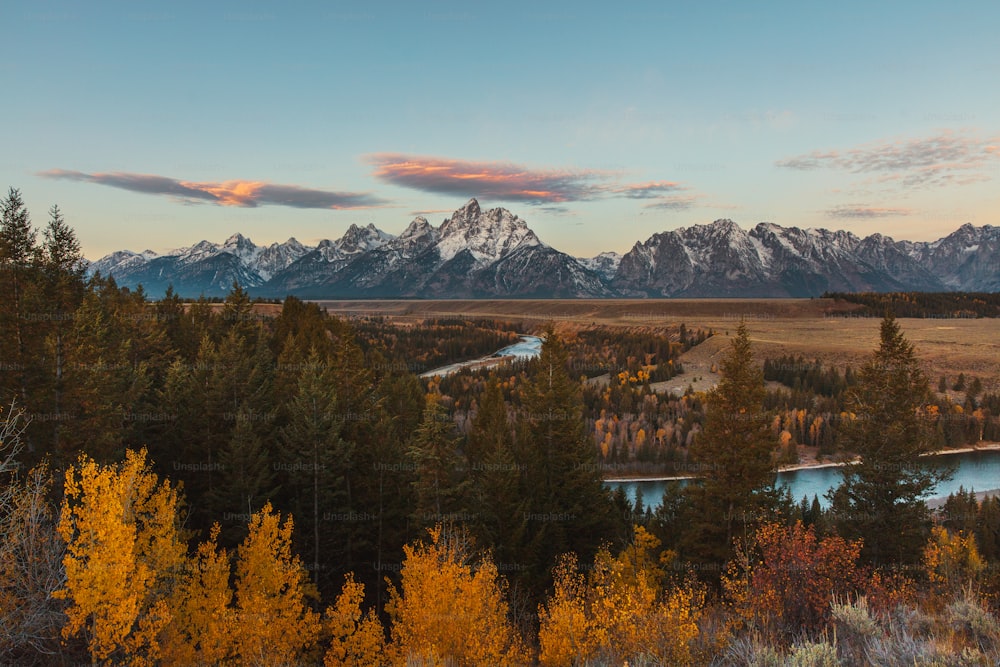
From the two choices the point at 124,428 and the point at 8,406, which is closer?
the point at 8,406

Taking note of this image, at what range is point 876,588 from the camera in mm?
15688

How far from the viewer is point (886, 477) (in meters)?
30.1

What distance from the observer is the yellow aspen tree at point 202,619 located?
2172cm

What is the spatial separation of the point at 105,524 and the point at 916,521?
3694 cm

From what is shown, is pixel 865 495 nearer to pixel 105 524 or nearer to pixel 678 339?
pixel 105 524

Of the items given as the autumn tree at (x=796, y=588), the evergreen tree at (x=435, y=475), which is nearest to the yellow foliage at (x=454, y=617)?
the evergreen tree at (x=435, y=475)

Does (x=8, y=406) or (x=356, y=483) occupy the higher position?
(x=8, y=406)

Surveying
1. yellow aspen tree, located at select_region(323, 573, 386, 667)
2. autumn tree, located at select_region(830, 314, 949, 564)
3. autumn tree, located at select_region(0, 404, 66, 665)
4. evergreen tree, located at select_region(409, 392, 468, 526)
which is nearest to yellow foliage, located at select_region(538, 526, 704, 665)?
yellow aspen tree, located at select_region(323, 573, 386, 667)

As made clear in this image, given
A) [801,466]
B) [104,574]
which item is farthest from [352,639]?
[801,466]

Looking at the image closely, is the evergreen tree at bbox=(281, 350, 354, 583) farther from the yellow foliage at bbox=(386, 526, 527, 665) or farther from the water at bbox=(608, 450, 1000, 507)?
the water at bbox=(608, 450, 1000, 507)

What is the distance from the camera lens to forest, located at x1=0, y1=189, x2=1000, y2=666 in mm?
15242

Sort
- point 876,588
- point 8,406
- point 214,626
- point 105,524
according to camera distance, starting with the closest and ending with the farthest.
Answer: point 876,588
point 105,524
point 214,626
point 8,406

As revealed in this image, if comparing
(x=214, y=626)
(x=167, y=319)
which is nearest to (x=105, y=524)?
(x=214, y=626)

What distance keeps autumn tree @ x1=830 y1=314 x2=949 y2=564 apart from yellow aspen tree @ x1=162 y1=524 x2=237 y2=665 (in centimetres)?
3044
